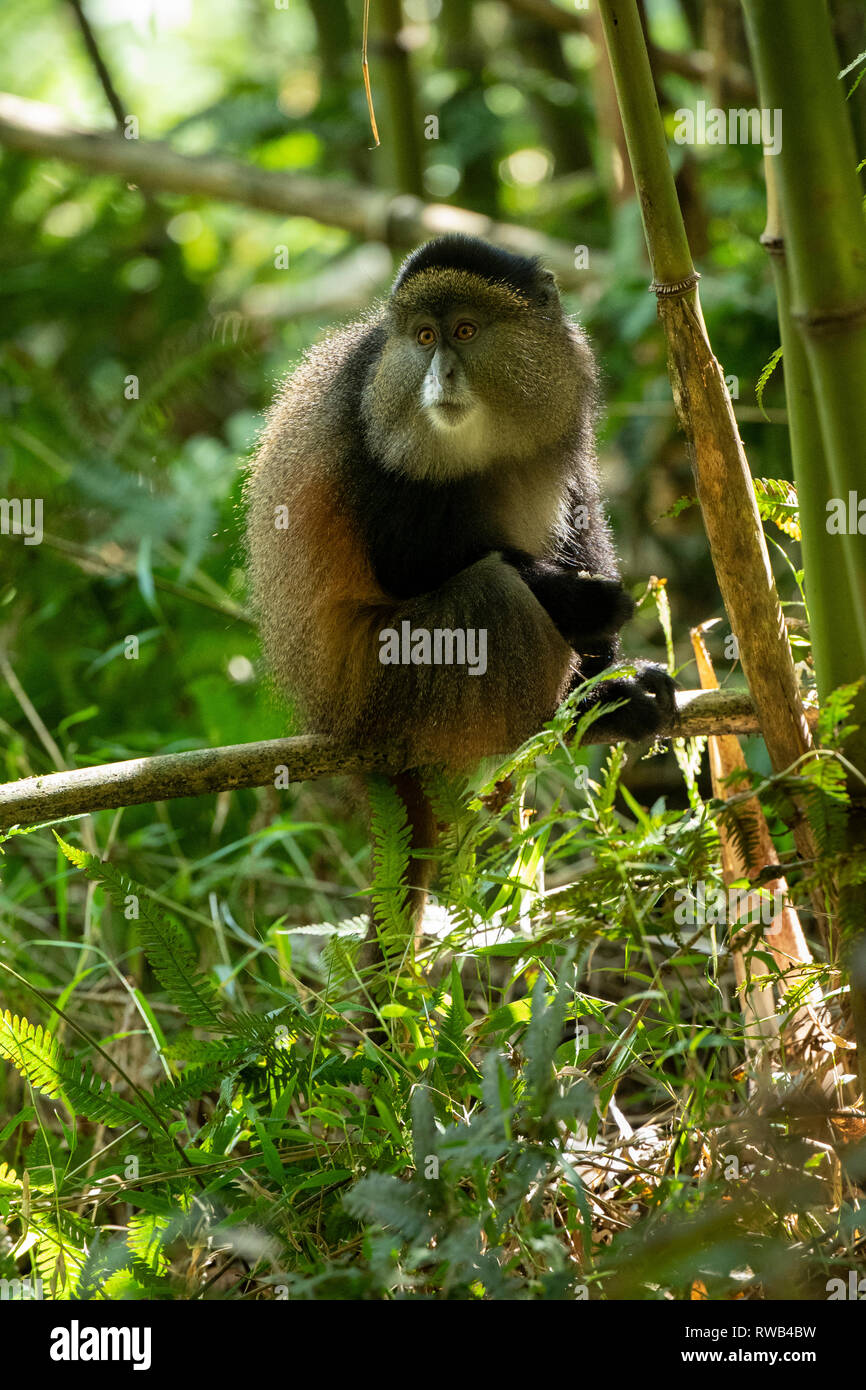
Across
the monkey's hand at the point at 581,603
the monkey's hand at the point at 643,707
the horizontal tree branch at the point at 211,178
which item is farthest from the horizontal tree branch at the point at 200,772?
the horizontal tree branch at the point at 211,178

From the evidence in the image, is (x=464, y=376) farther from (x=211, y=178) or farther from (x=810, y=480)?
(x=211, y=178)

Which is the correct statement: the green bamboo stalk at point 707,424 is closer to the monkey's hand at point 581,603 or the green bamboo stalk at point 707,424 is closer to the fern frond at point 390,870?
the fern frond at point 390,870

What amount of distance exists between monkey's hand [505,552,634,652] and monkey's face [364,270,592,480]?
0.50 meters

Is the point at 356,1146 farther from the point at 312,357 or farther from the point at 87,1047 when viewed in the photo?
the point at 312,357

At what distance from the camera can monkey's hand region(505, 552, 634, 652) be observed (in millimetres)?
4609

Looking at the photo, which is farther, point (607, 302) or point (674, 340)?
point (607, 302)

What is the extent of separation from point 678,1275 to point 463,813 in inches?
61.9

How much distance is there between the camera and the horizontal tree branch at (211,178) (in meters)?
9.07

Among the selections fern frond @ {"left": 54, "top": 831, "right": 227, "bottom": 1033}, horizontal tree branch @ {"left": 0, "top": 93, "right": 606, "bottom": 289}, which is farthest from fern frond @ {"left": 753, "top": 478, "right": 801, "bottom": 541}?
horizontal tree branch @ {"left": 0, "top": 93, "right": 606, "bottom": 289}

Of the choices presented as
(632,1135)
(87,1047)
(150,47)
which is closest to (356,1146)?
(632,1135)

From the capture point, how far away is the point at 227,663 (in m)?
6.76

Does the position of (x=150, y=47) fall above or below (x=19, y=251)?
above

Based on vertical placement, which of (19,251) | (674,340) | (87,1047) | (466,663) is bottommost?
(87,1047)

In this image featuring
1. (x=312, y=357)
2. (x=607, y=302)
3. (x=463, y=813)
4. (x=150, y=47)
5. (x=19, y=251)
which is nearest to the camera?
(x=463, y=813)
